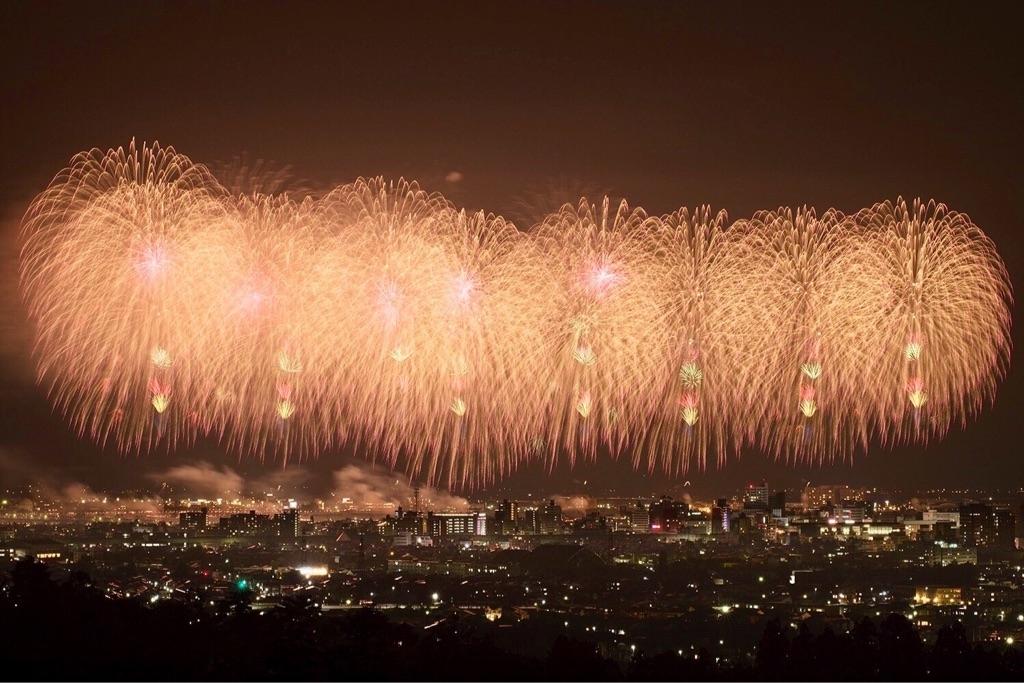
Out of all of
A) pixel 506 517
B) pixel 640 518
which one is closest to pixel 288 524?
pixel 506 517

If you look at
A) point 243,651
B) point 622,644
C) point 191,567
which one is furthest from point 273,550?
point 243,651

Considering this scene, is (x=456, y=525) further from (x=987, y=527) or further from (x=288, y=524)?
(x=987, y=527)

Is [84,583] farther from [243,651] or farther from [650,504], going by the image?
[650,504]

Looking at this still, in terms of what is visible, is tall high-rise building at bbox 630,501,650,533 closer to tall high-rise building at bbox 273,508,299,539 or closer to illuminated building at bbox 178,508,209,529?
tall high-rise building at bbox 273,508,299,539

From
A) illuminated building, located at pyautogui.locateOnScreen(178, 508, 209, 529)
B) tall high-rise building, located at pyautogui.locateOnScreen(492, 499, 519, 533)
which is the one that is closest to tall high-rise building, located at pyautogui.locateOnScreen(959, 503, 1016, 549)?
tall high-rise building, located at pyautogui.locateOnScreen(492, 499, 519, 533)

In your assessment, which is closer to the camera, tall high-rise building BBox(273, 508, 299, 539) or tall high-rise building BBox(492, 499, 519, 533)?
tall high-rise building BBox(273, 508, 299, 539)

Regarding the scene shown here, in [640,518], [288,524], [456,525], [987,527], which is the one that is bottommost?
[288,524]

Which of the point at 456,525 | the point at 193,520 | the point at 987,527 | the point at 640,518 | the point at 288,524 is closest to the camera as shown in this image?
the point at 987,527

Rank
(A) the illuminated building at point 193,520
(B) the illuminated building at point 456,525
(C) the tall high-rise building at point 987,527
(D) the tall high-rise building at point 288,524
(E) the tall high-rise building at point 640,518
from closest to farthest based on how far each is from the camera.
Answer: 1. (C) the tall high-rise building at point 987,527
2. (B) the illuminated building at point 456,525
3. (D) the tall high-rise building at point 288,524
4. (A) the illuminated building at point 193,520
5. (E) the tall high-rise building at point 640,518

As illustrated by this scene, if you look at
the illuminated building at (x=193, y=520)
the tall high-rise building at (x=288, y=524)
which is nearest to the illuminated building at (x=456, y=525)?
the tall high-rise building at (x=288, y=524)

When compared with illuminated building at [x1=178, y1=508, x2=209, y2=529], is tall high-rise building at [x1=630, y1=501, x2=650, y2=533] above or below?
above

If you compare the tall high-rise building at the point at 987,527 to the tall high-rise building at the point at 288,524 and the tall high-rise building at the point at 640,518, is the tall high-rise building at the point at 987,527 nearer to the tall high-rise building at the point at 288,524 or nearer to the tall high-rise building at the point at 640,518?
the tall high-rise building at the point at 640,518
